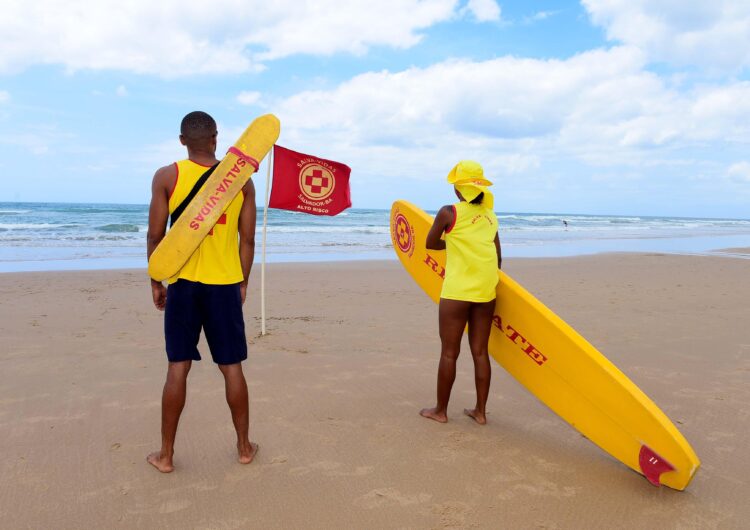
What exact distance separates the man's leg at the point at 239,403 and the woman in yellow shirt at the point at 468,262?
1209mm

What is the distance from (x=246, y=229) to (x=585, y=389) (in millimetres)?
2054

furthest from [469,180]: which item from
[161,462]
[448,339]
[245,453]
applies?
[161,462]

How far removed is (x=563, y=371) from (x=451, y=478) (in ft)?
3.20

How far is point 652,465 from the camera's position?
2678mm

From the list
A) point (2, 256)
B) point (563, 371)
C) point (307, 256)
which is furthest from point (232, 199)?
point (2, 256)

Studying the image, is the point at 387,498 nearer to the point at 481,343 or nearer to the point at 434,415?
the point at 434,415

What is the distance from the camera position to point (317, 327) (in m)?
6.36

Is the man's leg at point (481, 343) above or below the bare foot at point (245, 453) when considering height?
above

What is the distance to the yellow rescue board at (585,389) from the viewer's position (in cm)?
265

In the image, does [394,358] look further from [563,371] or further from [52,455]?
[52,455]

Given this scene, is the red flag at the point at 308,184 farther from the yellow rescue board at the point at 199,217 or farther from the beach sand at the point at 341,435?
the yellow rescue board at the point at 199,217

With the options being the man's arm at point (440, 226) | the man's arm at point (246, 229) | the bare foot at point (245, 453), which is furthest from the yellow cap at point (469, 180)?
the bare foot at point (245, 453)

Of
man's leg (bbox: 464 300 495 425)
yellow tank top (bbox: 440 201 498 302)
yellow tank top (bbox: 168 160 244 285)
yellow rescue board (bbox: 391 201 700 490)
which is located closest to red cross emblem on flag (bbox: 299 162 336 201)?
yellow rescue board (bbox: 391 201 700 490)

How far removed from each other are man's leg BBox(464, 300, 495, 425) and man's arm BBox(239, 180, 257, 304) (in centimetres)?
141
